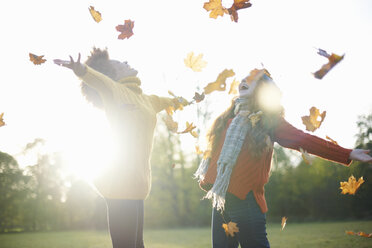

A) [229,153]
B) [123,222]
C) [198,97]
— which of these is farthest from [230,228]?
[198,97]

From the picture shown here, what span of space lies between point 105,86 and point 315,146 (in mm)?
1484

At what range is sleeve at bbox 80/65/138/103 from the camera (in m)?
1.96

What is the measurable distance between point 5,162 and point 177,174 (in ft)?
43.5

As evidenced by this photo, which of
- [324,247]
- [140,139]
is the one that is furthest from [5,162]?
[140,139]

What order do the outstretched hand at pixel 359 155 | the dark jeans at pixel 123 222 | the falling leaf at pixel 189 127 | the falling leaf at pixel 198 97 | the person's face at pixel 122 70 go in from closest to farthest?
the outstretched hand at pixel 359 155, the dark jeans at pixel 123 222, the person's face at pixel 122 70, the falling leaf at pixel 198 97, the falling leaf at pixel 189 127

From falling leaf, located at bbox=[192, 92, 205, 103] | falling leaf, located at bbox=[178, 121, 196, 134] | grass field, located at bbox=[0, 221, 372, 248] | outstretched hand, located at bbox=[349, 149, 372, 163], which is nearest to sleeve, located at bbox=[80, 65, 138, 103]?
falling leaf, located at bbox=[192, 92, 205, 103]

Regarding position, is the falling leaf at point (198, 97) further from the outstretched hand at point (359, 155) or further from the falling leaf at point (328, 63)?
the outstretched hand at point (359, 155)

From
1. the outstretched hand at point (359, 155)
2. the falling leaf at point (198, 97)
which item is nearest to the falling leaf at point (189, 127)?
the falling leaf at point (198, 97)

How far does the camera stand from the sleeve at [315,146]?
6.18ft

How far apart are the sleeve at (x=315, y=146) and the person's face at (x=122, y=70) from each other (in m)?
1.33

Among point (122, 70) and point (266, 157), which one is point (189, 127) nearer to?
point (122, 70)

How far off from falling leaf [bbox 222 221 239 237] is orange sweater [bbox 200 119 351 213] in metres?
0.21

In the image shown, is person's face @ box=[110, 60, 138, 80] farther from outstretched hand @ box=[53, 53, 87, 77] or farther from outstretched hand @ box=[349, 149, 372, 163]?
outstretched hand @ box=[349, 149, 372, 163]

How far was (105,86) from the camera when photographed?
2061mm
